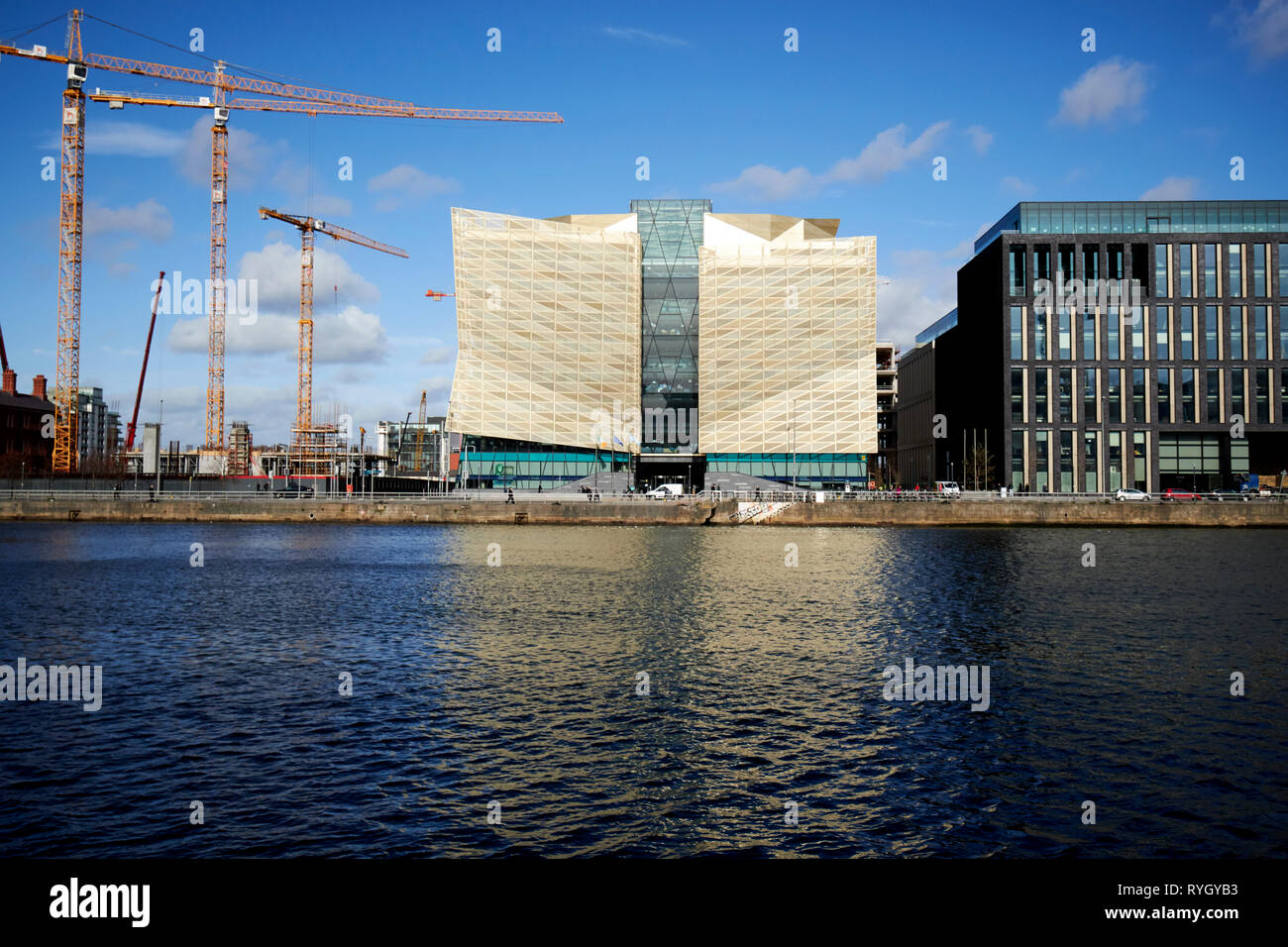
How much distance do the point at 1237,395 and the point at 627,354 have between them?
73314 millimetres

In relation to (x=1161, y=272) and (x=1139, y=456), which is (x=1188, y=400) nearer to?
(x=1139, y=456)

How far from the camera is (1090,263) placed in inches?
4422

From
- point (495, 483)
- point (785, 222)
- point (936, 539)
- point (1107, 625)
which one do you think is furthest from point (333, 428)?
point (1107, 625)

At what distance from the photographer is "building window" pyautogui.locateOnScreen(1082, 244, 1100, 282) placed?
365 ft

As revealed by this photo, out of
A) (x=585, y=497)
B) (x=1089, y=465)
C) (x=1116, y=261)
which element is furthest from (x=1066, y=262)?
(x=585, y=497)

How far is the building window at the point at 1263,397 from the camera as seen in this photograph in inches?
4254

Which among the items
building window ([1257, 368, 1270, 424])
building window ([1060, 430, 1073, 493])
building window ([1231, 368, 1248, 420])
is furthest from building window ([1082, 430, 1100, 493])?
building window ([1257, 368, 1270, 424])

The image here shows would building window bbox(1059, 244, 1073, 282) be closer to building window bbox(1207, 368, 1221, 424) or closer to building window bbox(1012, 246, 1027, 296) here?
building window bbox(1012, 246, 1027, 296)

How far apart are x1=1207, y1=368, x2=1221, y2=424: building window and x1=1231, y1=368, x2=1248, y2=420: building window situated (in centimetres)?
137

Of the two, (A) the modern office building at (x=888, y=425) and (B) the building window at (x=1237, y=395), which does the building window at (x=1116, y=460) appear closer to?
(B) the building window at (x=1237, y=395)

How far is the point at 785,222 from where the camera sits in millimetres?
132500
